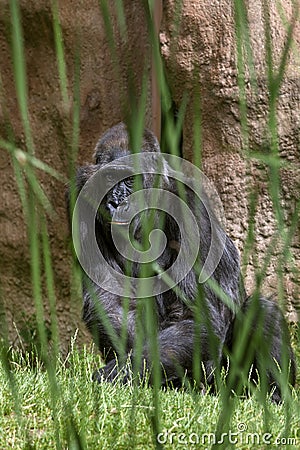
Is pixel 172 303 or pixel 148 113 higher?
pixel 148 113

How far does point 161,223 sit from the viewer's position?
1.29 metres

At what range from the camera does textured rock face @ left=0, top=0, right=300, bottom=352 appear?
446cm

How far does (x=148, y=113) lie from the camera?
479 cm

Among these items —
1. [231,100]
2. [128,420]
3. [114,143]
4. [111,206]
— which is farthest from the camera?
[231,100]

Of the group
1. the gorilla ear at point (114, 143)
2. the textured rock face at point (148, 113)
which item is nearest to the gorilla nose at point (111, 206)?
the gorilla ear at point (114, 143)

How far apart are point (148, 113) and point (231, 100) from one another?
51 centimetres

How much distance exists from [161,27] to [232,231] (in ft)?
3.98

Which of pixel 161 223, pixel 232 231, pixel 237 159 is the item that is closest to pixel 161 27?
pixel 237 159

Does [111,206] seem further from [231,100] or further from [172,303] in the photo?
[231,100]

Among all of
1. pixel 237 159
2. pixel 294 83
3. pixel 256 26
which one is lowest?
pixel 237 159

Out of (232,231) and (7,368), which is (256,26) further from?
(7,368)

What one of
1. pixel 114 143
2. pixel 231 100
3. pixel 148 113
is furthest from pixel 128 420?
pixel 148 113

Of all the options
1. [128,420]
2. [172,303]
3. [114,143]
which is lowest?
[172,303]

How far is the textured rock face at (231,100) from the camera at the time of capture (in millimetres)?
4437
